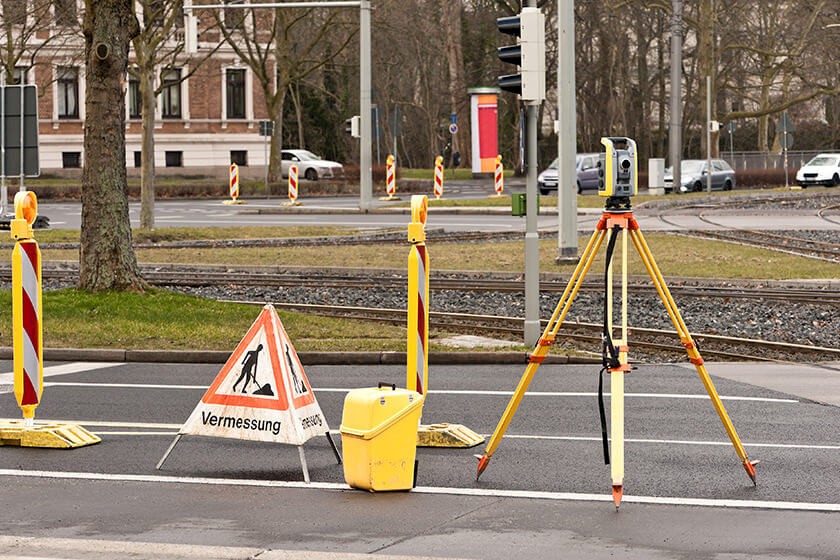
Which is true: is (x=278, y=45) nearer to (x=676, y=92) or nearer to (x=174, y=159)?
(x=676, y=92)

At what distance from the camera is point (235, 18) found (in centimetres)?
5522

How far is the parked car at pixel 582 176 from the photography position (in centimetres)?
5047

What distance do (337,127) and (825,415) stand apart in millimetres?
67810

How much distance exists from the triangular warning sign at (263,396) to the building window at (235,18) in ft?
139

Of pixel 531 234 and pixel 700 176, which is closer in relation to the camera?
pixel 531 234

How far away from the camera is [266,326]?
28.8ft

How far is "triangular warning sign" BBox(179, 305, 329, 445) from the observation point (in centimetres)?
874

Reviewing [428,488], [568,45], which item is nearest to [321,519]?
[428,488]

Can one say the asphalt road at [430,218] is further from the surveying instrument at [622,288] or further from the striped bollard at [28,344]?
the surveying instrument at [622,288]

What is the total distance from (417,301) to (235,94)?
61.8 metres

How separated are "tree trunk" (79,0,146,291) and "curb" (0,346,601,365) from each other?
3099 mm

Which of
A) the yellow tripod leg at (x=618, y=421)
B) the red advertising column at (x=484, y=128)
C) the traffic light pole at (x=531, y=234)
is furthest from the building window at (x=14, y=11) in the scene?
the yellow tripod leg at (x=618, y=421)

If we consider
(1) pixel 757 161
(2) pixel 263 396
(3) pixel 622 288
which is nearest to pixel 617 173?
(3) pixel 622 288

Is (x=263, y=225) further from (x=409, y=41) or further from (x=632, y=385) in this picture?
(x=409, y=41)
